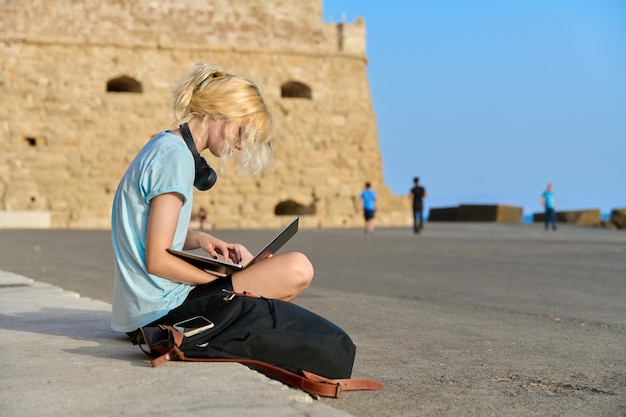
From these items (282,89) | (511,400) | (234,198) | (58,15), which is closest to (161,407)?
(511,400)

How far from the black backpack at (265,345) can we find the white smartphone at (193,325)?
2 cm

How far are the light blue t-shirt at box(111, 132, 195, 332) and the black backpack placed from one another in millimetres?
195

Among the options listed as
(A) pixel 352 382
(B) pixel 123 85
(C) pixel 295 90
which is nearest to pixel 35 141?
(B) pixel 123 85

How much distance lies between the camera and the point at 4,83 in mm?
21391

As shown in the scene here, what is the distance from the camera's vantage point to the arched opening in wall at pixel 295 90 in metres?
24.0

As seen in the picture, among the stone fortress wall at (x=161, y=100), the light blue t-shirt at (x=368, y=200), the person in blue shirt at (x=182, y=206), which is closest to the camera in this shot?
the person in blue shirt at (x=182, y=206)

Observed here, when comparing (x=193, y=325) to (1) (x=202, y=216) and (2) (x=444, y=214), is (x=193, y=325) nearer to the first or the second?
(1) (x=202, y=216)

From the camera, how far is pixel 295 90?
24562 millimetres

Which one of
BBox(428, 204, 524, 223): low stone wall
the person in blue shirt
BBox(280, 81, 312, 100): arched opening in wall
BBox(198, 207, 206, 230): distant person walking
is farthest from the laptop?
BBox(428, 204, 524, 223): low stone wall

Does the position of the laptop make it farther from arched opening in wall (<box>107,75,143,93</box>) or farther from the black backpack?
arched opening in wall (<box>107,75,143,93</box>)

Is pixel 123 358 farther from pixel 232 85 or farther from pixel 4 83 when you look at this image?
pixel 4 83

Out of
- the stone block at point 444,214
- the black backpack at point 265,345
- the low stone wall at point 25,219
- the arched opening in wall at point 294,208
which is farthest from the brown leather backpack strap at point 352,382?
the stone block at point 444,214

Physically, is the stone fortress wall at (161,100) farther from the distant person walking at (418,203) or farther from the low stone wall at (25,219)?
the distant person walking at (418,203)

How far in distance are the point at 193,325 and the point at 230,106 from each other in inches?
35.4
